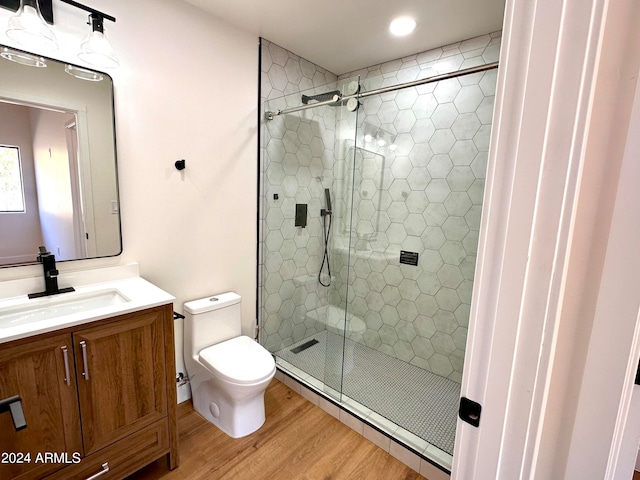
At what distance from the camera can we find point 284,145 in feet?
7.95

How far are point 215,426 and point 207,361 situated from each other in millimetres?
436

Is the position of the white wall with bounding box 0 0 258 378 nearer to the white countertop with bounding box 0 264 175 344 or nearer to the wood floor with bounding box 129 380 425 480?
the white countertop with bounding box 0 264 175 344

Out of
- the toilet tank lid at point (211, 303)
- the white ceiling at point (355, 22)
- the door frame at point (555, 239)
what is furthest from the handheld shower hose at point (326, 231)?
the door frame at point (555, 239)

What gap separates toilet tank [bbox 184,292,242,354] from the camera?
1.94m

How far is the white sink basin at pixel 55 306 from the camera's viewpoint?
1.33m

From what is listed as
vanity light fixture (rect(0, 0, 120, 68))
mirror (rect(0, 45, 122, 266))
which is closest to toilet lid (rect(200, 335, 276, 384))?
mirror (rect(0, 45, 122, 266))


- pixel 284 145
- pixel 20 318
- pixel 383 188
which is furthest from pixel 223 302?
pixel 383 188

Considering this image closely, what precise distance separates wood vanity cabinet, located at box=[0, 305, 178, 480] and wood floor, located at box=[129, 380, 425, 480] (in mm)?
161

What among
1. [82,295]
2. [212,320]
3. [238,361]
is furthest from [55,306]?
[238,361]

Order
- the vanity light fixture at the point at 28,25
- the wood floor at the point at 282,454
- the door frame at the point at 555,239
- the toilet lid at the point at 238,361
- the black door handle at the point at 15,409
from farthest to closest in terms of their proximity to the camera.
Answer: the toilet lid at the point at 238,361 → the wood floor at the point at 282,454 → the vanity light fixture at the point at 28,25 → the black door handle at the point at 15,409 → the door frame at the point at 555,239

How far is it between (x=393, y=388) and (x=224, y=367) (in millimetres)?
1226

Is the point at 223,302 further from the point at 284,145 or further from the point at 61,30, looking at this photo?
the point at 61,30

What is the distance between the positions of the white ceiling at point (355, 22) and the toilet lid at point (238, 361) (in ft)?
6.79

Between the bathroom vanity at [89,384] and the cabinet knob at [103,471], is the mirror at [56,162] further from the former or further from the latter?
the cabinet knob at [103,471]
